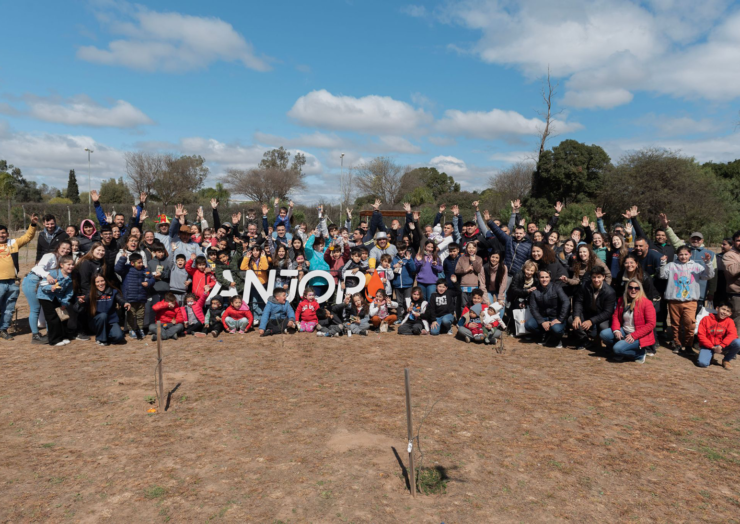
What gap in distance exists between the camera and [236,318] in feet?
31.8

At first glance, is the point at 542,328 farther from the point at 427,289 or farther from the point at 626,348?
the point at 427,289

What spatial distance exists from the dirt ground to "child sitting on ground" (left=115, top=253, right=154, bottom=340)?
1.13 m

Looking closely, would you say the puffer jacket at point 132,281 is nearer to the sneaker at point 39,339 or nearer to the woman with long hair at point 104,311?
the woman with long hair at point 104,311

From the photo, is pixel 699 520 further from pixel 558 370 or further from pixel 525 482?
pixel 558 370

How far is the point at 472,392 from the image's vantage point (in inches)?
257

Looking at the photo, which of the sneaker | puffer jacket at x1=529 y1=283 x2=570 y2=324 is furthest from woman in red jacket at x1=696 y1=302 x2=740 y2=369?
the sneaker

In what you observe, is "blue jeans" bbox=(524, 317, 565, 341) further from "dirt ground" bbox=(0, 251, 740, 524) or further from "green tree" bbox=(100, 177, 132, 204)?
"green tree" bbox=(100, 177, 132, 204)

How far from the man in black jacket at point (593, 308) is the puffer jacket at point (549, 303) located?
8.1 inches

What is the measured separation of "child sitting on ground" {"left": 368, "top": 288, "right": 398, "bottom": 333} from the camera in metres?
9.81

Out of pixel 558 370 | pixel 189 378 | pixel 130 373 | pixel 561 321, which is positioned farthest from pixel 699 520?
pixel 130 373

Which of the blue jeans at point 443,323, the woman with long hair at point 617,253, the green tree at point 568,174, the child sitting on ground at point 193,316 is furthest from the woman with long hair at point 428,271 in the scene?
the green tree at point 568,174

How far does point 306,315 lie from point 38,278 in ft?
16.1

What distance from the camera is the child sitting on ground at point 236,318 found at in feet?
31.6

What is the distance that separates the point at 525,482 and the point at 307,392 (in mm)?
3136
